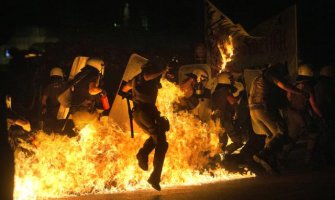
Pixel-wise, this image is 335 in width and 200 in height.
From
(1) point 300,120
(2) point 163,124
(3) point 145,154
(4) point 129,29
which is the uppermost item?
(4) point 129,29

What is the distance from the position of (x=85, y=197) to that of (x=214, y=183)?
2.50m

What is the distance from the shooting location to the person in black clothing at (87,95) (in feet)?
39.0

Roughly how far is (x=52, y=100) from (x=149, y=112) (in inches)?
149

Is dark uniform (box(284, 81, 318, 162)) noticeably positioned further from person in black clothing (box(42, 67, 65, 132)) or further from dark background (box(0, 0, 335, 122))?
person in black clothing (box(42, 67, 65, 132))

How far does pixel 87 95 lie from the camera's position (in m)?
12.2

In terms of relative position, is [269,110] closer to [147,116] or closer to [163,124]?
[163,124]

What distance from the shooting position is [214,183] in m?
11.2

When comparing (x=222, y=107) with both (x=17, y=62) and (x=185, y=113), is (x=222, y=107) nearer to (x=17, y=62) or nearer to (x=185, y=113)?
(x=185, y=113)

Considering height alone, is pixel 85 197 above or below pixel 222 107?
below

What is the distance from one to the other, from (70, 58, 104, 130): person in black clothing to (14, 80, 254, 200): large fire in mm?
584

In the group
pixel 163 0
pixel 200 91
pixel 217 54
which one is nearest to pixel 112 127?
pixel 200 91

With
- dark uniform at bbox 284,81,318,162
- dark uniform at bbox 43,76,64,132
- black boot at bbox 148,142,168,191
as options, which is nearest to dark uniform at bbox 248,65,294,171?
dark uniform at bbox 284,81,318,162

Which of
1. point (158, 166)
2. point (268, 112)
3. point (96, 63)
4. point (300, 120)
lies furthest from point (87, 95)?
point (300, 120)

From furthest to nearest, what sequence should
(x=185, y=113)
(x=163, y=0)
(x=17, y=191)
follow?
(x=163, y=0), (x=185, y=113), (x=17, y=191)
